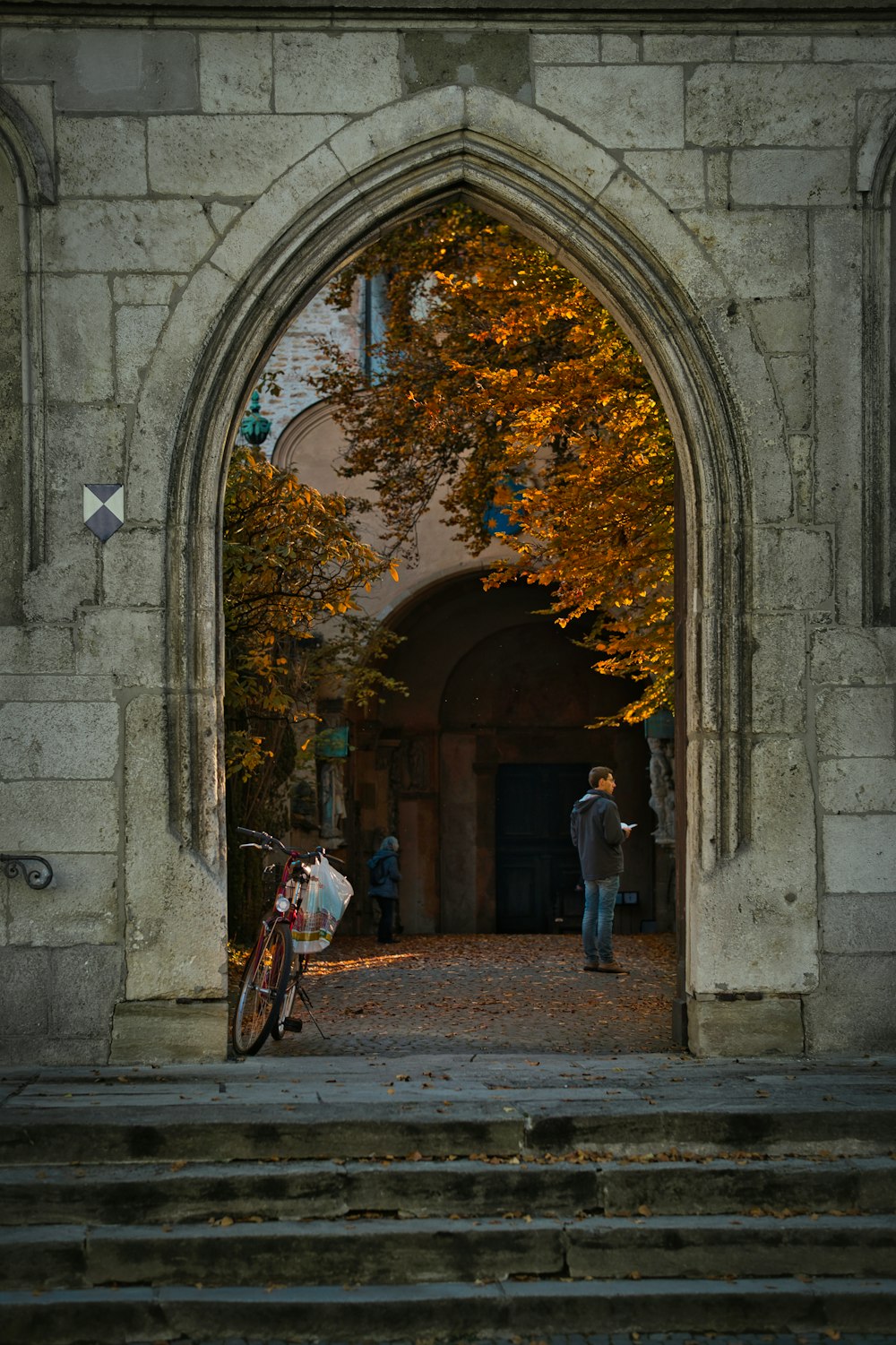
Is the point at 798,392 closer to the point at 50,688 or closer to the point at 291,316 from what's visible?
the point at 291,316

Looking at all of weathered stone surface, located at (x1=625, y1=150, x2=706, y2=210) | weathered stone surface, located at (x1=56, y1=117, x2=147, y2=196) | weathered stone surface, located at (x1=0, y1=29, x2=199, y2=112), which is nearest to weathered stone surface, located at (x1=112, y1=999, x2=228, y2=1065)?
weathered stone surface, located at (x1=56, y1=117, x2=147, y2=196)

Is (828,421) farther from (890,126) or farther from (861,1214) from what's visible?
(861,1214)

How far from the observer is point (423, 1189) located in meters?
5.34

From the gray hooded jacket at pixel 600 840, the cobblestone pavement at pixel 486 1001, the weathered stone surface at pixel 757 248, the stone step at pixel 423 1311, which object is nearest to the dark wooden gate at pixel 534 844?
the cobblestone pavement at pixel 486 1001

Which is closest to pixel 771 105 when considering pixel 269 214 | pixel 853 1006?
pixel 269 214

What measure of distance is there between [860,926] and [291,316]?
3490 millimetres

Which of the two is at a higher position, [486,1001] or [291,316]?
[291,316]

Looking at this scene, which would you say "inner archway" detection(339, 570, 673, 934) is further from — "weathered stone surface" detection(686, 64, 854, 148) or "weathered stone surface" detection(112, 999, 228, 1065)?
"weathered stone surface" detection(112, 999, 228, 1065)

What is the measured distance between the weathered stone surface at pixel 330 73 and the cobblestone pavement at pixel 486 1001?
4.10m

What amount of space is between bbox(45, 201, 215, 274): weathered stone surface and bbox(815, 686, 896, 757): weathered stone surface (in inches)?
125

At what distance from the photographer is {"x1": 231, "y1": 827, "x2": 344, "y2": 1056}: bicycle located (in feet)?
24.5

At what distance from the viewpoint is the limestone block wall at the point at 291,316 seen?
6.65m

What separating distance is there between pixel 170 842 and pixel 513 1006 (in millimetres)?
3837

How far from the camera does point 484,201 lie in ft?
23.8
